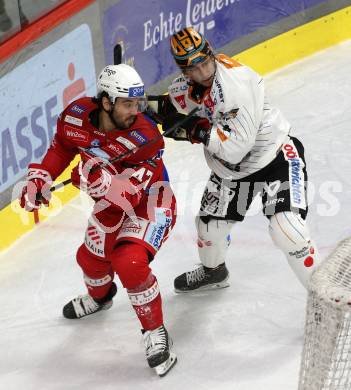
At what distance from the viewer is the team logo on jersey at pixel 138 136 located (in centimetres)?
386

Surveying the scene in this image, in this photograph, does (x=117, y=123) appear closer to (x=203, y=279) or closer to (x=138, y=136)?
(x=138, y=136)

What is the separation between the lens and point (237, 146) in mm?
3852

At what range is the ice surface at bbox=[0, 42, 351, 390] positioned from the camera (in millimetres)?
3969

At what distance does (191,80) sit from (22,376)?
1374 millimetres

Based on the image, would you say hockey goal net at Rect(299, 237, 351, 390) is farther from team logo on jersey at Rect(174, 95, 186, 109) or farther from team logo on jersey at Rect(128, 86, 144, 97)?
team logo on jersey at Rect(174, 95, 186, 109)

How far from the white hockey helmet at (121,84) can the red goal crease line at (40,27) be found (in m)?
1.19

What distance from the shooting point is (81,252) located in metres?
4.15

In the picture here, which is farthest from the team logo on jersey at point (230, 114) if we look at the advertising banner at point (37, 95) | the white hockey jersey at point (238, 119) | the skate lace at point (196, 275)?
the advertising banner at point (37, 95)

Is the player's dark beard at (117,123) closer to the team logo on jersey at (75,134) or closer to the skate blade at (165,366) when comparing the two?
the team logo on jersey at (75,134)

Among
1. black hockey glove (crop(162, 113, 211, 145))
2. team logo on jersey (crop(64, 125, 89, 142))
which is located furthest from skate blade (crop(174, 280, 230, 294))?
team logo on jersey (crop(64, 125, 89, 142))

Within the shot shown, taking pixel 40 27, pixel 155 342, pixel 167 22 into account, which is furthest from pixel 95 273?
pixel 167 22

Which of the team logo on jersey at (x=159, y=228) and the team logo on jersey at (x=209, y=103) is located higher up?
the team logo on jersey at (x=209, y=103)

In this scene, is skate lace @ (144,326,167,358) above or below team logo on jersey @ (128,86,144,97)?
below

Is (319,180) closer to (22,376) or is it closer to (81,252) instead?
(81,252)
